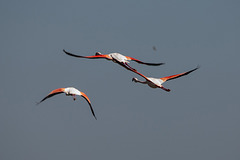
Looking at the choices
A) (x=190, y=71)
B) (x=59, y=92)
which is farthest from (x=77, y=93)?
(x=190, y=71)

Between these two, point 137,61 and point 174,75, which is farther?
point 137,61

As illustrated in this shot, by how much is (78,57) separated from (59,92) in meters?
3.02

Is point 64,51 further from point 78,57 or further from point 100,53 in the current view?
point 100,53

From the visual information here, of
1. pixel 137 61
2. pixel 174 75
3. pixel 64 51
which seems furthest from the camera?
pixel 137 61

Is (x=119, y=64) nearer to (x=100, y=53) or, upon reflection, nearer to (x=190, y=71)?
(x=100, y=53)

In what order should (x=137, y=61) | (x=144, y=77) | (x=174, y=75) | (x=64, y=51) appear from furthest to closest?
(x=137, y=61) < (x=174, y=75) < (x=144, y=77) < (x=64, y=51)

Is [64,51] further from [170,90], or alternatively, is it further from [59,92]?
[170,90]

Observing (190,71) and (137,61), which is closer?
(190,71)

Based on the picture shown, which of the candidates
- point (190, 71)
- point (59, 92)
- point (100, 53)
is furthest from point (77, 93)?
point (190, 71)

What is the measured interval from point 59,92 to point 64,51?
3.70m

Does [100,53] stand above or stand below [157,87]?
above

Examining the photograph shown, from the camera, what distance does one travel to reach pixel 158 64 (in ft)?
93.6

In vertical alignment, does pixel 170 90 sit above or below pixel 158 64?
below

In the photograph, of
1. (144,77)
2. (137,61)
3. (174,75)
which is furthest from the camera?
(137,61)
